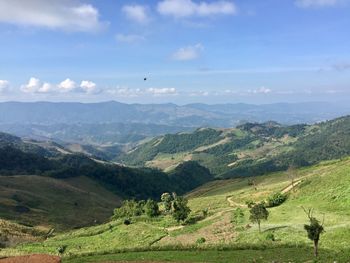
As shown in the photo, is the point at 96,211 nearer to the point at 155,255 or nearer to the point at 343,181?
the point at 343,181

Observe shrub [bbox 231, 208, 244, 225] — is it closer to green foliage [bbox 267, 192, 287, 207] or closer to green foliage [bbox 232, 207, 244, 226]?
green foliage [bbox 232, 207, 244, 226]

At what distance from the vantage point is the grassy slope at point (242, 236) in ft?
148

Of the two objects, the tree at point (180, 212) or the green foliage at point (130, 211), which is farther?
the green foliage at point (130, 211)

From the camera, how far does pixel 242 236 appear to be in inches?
2328

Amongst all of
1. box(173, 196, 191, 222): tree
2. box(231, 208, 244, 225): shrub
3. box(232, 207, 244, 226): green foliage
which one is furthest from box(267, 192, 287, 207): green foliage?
box(173, 196, 191, 222): tree

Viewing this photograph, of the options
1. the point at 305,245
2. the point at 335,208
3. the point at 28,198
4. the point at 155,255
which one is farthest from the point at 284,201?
the point at 28,198

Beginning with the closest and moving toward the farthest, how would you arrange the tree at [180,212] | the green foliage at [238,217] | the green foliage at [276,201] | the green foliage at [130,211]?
the green foliage at [238,217] → the tree at [180,212] → the green foliage at [276,201] → the green foliage at [130,211]

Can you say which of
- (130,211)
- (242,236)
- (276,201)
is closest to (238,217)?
(242,236)

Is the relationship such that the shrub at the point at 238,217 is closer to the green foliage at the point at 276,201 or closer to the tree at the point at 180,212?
the green foliage at the point at 276,201

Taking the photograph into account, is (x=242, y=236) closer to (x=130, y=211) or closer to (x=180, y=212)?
(x=180, y=212)

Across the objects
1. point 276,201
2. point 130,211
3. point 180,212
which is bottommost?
point 130,211

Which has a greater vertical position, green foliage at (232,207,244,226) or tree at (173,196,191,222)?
green foliage at (232,207,244,226)

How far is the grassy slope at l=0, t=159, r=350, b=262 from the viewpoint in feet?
148

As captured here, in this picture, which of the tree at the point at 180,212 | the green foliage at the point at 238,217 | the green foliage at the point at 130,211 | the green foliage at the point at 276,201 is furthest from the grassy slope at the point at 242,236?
the green foliage at the point at 130,211
